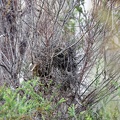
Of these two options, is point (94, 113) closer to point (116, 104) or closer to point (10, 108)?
point (116, 104)

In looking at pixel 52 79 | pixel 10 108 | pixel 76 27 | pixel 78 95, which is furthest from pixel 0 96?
pixel 76 27

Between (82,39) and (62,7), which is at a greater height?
(62,7)

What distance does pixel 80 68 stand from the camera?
17.7 ft

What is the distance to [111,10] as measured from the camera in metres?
5.10

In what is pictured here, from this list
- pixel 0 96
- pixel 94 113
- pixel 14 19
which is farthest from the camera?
pixel 14 19

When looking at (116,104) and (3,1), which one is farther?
(3,1)

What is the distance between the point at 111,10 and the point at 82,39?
0.83m

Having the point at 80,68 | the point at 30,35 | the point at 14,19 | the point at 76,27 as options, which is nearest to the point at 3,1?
the point at 14,19

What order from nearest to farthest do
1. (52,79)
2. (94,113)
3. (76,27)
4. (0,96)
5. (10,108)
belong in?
(10,108) → (0,96) → (94,113) → (52,79) → (76,27)

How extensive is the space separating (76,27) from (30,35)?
5.35 ft

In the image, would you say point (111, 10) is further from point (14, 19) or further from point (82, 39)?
point (14, 19)

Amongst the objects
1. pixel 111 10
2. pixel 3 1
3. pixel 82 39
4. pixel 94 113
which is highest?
pixel 3 1

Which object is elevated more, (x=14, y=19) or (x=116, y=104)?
(x=14, y=19)

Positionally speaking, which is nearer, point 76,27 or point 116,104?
point 116,104
